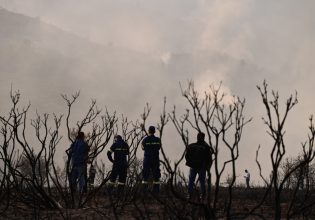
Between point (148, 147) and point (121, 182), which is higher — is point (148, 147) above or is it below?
above

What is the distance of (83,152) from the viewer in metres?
9.80

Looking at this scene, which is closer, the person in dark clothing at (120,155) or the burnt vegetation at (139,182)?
the burnt vegetation at (139,182)

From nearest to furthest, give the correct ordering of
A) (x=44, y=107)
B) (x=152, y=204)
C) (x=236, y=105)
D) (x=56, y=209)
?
(x=236, y=105) < (x=56, y=209) < (x=152, y=204) < (x=44, y=107)

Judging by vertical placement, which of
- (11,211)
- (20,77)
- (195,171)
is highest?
(20,77)

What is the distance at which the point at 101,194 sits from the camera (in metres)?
10.7

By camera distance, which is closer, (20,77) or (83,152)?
(83,152)

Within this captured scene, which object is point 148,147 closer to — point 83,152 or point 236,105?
point 83,152

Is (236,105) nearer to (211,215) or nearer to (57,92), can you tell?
(211,215)

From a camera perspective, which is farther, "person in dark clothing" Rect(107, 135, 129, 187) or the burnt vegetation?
"person in dark clothing" Rect(107, 135, 129, 187)

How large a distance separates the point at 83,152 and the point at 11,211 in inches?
107

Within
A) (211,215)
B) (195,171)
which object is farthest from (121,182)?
(211,215)

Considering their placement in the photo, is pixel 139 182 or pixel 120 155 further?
pixel 120 155

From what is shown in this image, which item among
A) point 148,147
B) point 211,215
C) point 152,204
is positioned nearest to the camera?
point 211,215

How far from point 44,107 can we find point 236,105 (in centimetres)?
19310
